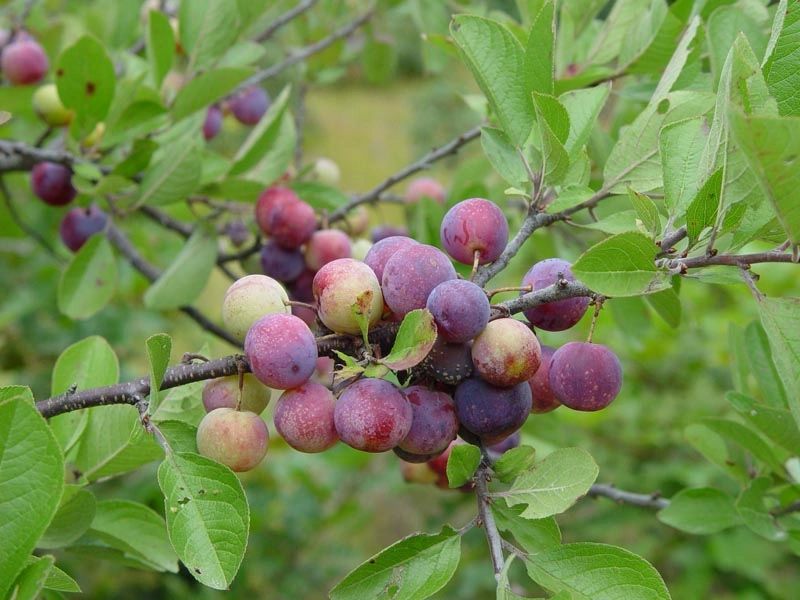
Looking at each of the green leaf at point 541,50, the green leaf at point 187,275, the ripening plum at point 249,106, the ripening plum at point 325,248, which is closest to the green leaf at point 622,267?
the green leaf at point 541,50

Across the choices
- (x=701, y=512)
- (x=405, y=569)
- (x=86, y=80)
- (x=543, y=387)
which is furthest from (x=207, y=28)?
(x=701, y=512)

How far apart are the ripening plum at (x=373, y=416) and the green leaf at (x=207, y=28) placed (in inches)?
35.1

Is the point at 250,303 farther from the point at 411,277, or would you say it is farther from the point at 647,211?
the point at 647,211

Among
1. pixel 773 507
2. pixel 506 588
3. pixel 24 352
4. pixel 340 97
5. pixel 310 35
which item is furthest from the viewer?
pixel 340 97

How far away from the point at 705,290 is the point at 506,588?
3355 millimetres

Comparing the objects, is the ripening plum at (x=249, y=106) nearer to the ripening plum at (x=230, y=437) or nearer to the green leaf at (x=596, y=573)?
the ripening plum at (x=230, y=437)

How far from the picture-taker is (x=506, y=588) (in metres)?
0.67

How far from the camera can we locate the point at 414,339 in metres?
0.66

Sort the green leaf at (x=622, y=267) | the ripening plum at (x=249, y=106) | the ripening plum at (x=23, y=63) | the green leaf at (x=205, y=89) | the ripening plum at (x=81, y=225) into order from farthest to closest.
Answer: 1. the ripening plum at (x=249, y=106)
2. the ripening plum at (x=23, y=63)
3. the ripening plum at (x=81, y=225)
4. the green leaf at (x=205, y=89)
5. the green leaf at (x=622, y=267)

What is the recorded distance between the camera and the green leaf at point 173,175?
119 cm

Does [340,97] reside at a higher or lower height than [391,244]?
lower

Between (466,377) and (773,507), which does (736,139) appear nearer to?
(466,377)

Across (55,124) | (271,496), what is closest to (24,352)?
(271,496)

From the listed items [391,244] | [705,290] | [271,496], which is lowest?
[705,290]
